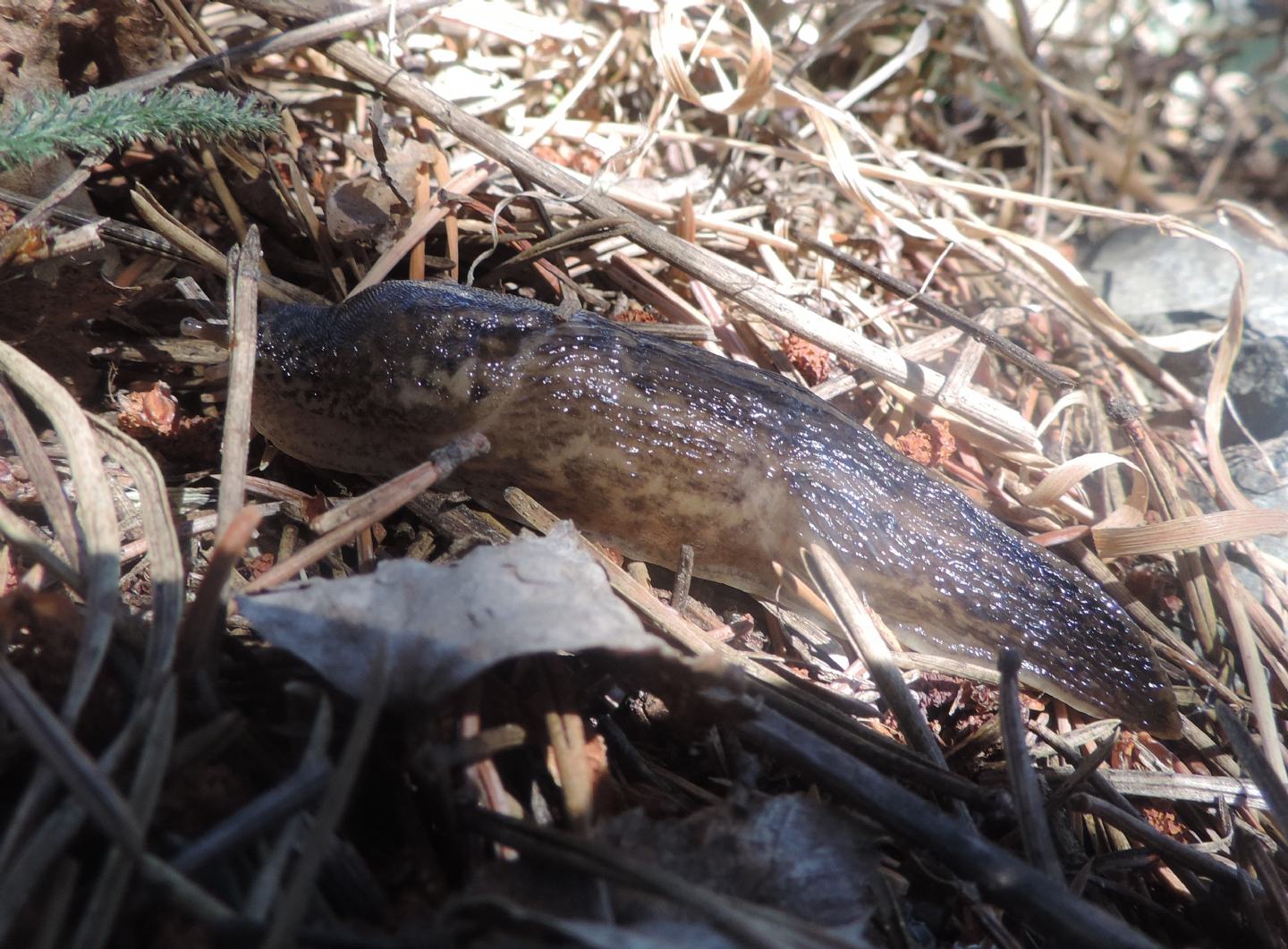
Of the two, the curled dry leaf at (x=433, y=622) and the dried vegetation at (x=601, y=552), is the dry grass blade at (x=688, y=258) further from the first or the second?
the curled dry leaf at (x=433, y=622)

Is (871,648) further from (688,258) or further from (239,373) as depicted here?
(239,373)

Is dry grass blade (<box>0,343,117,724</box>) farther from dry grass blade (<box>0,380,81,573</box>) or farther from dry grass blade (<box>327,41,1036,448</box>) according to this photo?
dry grass blade (<box>327,41,1036,448</box>)

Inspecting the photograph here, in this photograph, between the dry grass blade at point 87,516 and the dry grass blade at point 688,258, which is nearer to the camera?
the dry grass blade at point 87,516

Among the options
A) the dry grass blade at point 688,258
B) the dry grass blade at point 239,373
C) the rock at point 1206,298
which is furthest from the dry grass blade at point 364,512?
the rock at point 1206,298

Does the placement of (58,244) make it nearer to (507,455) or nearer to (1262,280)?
(507,455)

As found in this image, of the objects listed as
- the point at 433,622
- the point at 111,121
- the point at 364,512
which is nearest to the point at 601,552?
the point at 364,512

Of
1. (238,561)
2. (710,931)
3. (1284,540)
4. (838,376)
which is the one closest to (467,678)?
(710,931)
